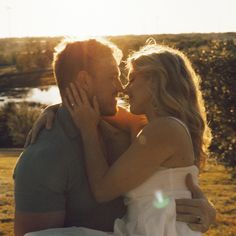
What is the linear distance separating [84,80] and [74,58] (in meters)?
0.15

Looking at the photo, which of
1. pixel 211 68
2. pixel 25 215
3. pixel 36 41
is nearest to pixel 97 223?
pixel 25 215

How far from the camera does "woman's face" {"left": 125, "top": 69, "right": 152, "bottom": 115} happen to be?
162 inches

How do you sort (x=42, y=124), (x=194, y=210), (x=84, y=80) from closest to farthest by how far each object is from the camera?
(x=194, y=210)
(x=84, y=80)
(x=42, y=124)

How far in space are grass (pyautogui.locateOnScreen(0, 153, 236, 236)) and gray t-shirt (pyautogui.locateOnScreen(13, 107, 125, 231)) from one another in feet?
28.9

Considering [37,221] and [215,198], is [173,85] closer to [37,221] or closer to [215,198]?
[37,221]

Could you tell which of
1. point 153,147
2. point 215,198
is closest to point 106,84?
point 153,147

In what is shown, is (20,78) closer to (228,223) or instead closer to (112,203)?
(228,223)

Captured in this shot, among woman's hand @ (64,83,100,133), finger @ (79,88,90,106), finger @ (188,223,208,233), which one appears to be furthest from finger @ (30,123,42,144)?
finger @ (188,223,208,233)

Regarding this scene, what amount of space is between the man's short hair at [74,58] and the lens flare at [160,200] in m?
0.86

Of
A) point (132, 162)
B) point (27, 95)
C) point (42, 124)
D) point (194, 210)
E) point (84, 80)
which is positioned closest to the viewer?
point (132, 162)

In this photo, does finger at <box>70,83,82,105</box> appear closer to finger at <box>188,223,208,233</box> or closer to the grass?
finger at <box>188,223,208,233</box>

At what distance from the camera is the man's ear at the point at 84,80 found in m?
4.05

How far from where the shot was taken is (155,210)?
390 centimetres

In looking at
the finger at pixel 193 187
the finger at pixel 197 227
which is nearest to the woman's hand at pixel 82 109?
the finger at pixel 193 187
